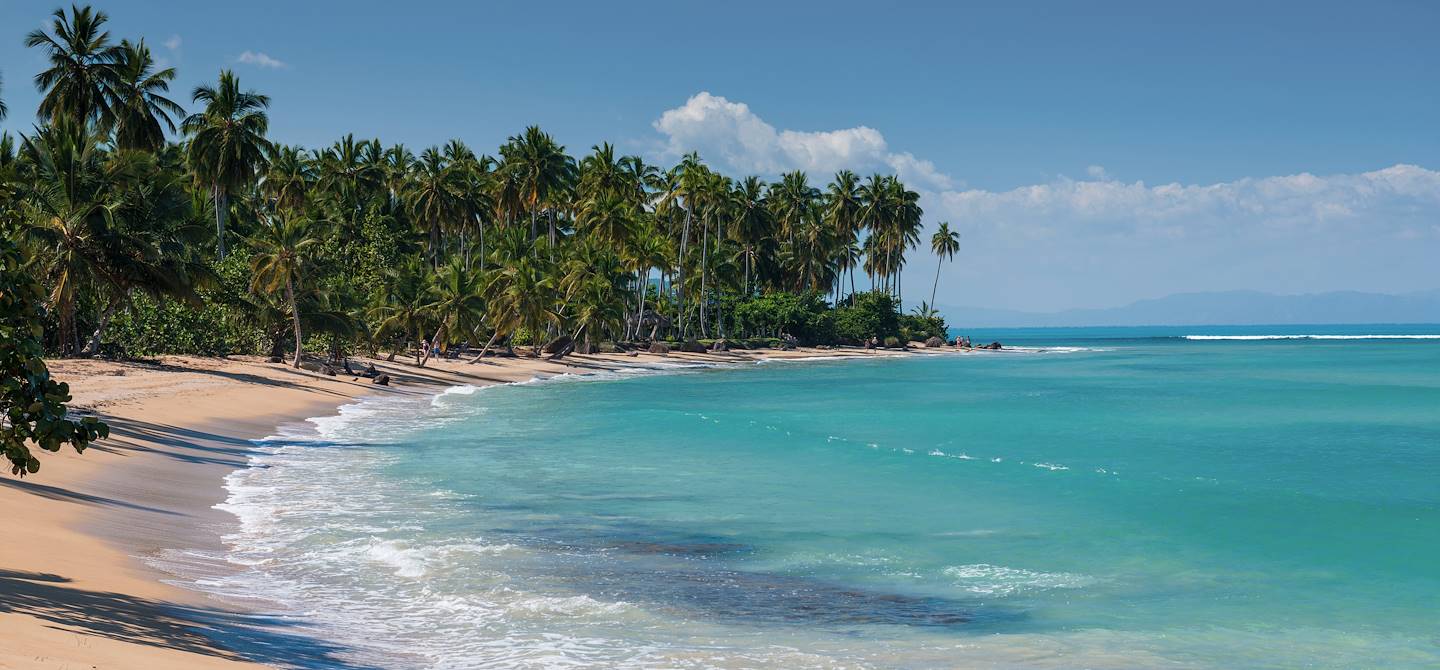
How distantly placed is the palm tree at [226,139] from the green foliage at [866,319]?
240 feet

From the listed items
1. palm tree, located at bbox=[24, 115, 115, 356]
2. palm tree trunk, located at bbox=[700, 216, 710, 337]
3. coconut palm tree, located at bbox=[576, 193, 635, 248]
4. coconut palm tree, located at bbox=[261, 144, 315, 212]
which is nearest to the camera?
palm tree, located at bbox=[24, 115, 115, 356]

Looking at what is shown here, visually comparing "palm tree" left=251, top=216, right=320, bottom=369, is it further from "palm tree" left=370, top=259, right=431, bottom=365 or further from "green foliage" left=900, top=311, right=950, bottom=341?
"green foliage" left=900, top=311, right=950, bottom=341

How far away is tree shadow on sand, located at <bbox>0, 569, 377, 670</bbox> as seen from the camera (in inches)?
368

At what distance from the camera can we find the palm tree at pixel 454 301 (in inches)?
2446

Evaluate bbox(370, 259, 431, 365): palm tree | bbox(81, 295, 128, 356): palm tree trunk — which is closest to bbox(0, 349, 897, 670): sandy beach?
bbox(81, 295, 128, 356): palm tree trunk

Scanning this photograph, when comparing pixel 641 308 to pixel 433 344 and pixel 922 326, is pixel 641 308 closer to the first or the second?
pixel 433 344

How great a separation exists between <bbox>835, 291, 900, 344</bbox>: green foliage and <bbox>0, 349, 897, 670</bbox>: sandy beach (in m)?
91.8

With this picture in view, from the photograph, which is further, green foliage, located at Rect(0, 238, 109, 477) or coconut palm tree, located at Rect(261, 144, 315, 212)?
coconut palm tree, located at Rect(261, 144, 315, 212)

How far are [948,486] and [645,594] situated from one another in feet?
41.2

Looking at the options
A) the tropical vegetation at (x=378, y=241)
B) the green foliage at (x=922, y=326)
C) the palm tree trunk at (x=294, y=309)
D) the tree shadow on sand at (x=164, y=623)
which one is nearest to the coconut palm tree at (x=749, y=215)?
the tropical vegetation at (x=378, y=241)

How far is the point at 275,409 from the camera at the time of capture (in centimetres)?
3541

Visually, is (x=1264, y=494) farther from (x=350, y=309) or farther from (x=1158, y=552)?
(x=350, y=309)

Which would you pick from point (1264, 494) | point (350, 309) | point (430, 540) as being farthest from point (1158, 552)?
point (350, 309)

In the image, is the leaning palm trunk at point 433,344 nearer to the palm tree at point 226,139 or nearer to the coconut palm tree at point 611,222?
the palm tree at point 226,139
